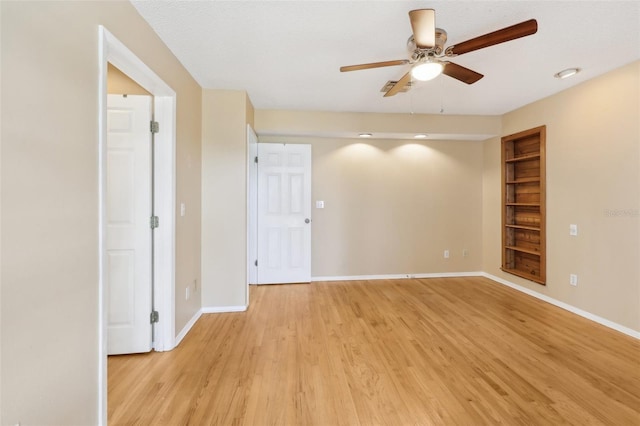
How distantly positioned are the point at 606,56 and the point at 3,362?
4.41 meters

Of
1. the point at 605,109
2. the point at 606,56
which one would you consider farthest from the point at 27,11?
the point at 605,109

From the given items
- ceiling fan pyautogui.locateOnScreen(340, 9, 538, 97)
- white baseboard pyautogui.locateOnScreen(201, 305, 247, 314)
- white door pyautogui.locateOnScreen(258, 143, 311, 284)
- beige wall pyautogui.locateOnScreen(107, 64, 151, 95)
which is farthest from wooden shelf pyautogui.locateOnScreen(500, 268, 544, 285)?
beige wall pyautogui.locateOnScreen(107, 64, 151, 95)

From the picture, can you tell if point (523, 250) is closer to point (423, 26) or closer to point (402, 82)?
point (402, 82)

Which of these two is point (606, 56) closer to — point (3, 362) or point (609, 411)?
point (609, 411)

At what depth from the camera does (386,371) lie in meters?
2.00

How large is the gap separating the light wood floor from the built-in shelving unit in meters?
0.79

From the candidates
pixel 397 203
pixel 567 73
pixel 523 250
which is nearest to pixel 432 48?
pixel 567 73

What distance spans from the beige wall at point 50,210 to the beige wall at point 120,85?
0.76 metres

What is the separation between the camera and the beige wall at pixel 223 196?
120 inches

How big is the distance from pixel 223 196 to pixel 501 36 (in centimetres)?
279

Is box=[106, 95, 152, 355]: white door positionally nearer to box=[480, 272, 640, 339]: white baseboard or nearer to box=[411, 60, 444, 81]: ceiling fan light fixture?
box=[411, 60, 444, 81]: ceiling fan light fixture

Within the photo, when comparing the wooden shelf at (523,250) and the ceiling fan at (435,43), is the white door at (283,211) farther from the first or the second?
the wooden shelf at (523,250)

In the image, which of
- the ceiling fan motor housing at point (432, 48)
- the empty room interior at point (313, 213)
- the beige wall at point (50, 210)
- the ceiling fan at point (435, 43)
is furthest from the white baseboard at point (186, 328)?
the ceiling fan motor housing at point (432, 48)

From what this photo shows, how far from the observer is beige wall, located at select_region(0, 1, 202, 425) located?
96 centimetres
